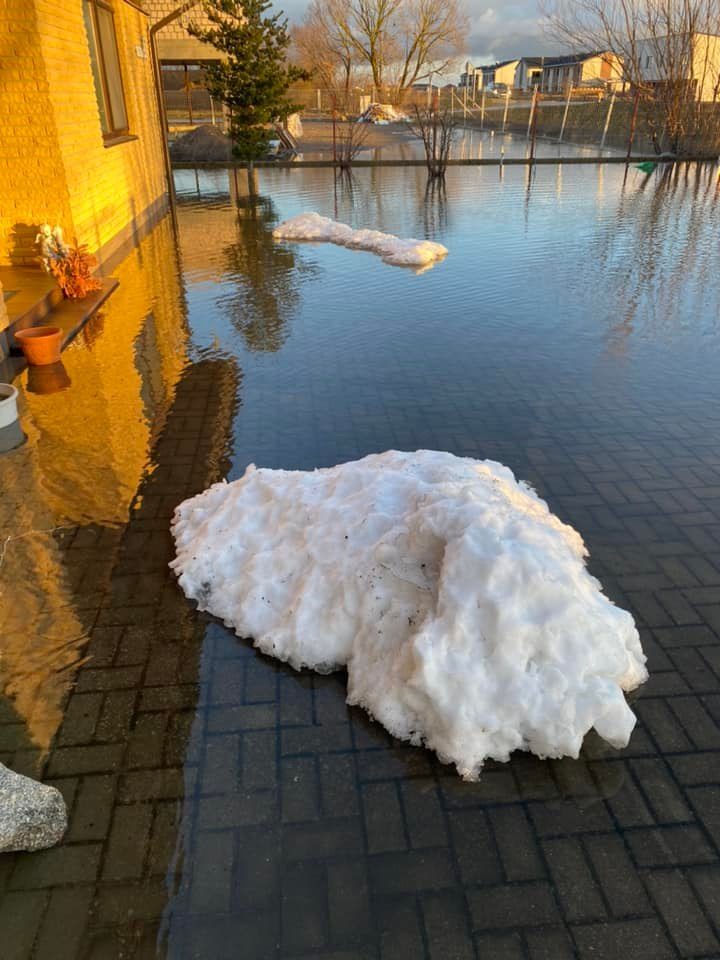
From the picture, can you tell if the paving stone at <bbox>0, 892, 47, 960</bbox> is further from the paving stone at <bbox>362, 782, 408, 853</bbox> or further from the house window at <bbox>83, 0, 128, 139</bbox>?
the house window at <bbox>83, 0, 128, 139</bbox>

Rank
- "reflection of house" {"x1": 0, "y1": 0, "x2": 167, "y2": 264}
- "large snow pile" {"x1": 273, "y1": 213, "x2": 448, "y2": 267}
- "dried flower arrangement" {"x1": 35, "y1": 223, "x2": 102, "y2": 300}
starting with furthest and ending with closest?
"large snow pile" {"x1": 273, "y1": 213, "x2": 448, "y2": 267} < "dried flower arrangement" {"x1": 35, "y1": 223, "x2": 102, "y2": 300} < "reflection of house" {"x1": 0, "y1": 0, "x2": 167, "y2": 264}

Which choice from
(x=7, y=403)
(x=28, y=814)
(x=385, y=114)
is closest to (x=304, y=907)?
(x=28, y=814)

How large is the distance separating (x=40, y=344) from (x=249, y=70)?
57.8 feet

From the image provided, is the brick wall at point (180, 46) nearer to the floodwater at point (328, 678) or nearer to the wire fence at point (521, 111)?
the wire fence at point (521, 111)

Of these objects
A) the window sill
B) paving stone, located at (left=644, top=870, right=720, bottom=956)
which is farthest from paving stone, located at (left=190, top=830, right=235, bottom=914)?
the window sill

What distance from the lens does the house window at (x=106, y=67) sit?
11.5 m

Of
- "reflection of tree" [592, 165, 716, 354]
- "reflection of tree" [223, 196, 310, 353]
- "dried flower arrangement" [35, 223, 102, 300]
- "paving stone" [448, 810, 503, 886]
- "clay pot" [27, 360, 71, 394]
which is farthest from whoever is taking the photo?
"dried flower arrangement" [35, 223, 102, 300]

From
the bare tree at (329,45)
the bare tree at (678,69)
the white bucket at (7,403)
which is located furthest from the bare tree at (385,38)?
the white bucket at (7,403)

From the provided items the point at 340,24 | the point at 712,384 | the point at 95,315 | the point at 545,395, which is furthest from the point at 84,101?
the point at 340,24

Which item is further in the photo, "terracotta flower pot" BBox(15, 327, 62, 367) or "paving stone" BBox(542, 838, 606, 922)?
"terracotta flower pot" BBox(15, 327, 62, 367)

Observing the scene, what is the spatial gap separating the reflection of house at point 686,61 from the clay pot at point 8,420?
80.9ft

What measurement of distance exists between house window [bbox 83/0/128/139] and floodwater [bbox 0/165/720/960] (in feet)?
18.6

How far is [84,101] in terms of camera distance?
383 inches

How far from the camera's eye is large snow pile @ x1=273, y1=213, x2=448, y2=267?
11.2 m
